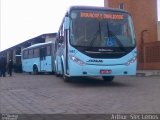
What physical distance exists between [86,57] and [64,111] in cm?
719

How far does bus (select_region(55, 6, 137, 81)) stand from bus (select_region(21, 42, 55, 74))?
597 inches

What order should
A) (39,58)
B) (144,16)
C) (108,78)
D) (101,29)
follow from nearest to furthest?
1. (101,29)
2. (108,78)
3. (39,58)
4. (144,16)

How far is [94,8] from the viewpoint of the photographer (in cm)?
1762

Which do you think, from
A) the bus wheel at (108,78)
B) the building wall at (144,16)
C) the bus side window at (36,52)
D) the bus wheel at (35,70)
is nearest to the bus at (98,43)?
the bus wheel at (108,78)

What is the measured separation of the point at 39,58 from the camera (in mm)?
38531

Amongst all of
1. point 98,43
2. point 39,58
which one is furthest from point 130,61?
point 39,58

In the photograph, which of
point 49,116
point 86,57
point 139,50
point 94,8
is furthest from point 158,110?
point 139,50

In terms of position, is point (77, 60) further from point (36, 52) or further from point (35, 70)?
point (35, 70)

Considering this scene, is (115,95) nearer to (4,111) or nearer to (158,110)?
(158,110)

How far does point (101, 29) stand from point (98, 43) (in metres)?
0.68

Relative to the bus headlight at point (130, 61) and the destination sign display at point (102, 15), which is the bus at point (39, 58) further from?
the bus headlight at point (130, 61)

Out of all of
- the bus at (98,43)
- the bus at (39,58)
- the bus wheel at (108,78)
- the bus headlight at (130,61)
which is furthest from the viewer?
the bus at (39,58)

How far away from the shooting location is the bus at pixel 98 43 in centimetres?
1689

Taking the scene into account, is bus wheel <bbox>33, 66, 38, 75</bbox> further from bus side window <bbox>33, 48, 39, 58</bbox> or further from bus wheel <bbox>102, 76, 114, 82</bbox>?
bus wheel <bbox>102, 76, 114, 82</bbox>
